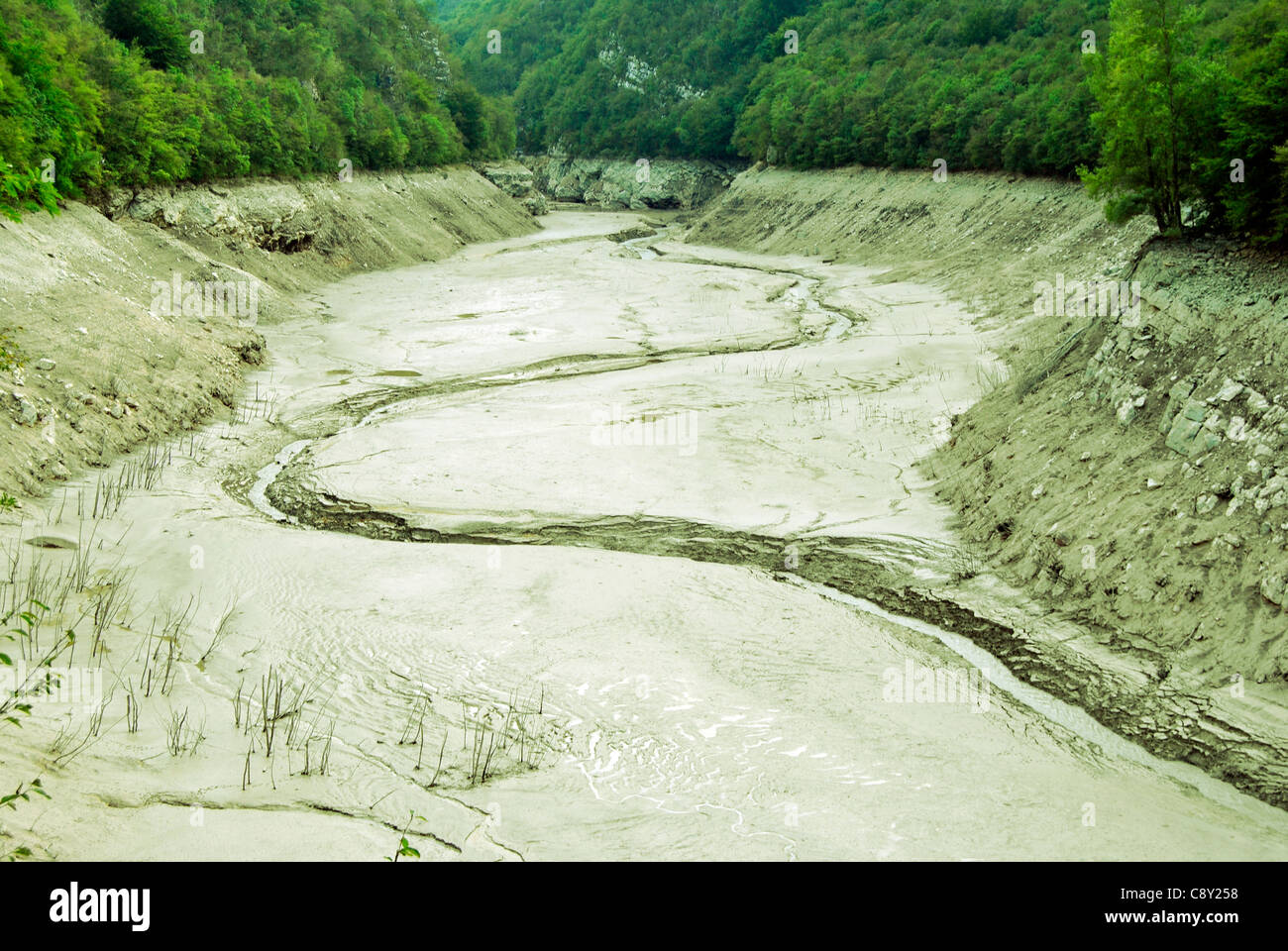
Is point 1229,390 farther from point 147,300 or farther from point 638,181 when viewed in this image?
point 638,181

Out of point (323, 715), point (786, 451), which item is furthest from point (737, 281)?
point (323, 715)

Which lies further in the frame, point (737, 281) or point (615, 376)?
point (737, 281)

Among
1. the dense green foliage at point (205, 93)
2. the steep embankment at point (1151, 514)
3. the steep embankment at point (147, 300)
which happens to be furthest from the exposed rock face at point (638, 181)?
the steep embankment at point (1151, 514)

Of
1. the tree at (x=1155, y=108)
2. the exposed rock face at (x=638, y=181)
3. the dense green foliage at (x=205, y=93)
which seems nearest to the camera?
the tree at (x=1155, y=108)

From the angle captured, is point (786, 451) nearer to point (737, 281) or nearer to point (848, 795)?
point (848, 795)

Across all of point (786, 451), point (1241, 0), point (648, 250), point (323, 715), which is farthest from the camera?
point (648, 250)

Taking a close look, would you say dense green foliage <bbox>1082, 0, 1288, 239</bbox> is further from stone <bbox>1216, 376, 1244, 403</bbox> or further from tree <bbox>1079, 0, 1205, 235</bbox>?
stone <bbox>1216, 376, 1244, 403</bbox>

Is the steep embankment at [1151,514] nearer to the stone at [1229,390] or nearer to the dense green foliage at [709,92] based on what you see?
the stone at [1229,390]

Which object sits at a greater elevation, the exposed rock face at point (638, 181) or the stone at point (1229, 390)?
the exposed rock face at point (638, 181)

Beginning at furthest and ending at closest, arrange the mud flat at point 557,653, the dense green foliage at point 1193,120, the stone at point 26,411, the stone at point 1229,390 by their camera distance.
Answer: the stone at point 26,411 < the dense green foliage at point 1193,120 < the stone at point 1229,390 < the mud flat at point 557,653
